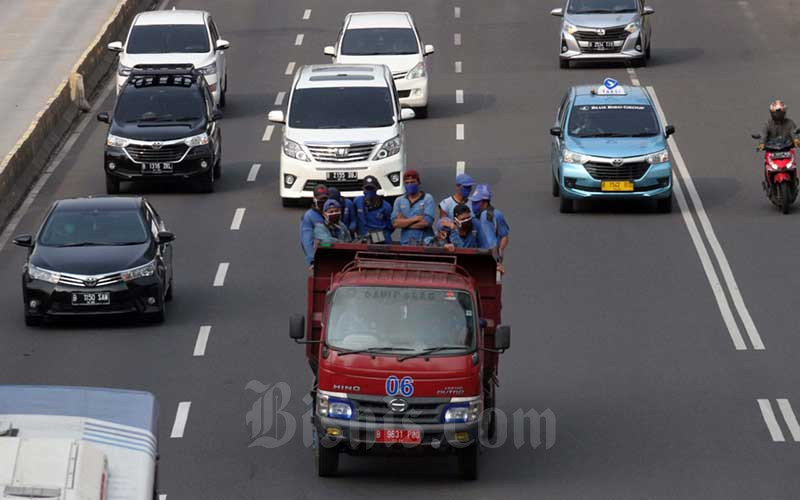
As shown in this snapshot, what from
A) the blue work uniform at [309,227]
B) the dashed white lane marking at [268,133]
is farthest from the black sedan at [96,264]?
the dashed white lane marking at [268,133]

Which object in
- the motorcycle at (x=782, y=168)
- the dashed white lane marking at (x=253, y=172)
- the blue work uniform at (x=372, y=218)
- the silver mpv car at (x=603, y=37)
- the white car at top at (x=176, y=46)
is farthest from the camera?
the silver mpv car at (x=603, y=37)

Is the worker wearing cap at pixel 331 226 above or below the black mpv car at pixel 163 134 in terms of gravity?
above

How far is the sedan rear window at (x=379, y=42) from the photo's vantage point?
4056 cm

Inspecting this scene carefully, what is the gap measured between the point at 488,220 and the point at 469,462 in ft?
12.3

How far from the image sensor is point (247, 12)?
176ft

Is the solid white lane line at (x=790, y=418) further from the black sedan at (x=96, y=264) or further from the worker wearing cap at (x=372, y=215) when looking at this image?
the black sedan at (x=96, y=264)

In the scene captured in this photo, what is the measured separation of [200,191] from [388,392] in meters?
17.2

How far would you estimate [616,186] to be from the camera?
31328mm

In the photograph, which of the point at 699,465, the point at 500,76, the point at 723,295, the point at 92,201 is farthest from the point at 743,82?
the point at 699,465

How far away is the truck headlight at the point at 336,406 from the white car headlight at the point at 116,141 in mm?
16528

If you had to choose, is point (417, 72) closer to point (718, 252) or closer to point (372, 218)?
point (718, 252)

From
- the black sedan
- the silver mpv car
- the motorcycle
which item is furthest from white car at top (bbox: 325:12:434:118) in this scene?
the black sedan

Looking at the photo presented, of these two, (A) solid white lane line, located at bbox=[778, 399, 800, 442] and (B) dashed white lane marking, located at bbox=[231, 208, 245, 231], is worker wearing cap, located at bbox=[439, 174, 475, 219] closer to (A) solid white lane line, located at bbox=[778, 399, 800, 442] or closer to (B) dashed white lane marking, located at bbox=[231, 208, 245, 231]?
(A) solid white lane line, located at bbox=[778, 399, 800, 442]

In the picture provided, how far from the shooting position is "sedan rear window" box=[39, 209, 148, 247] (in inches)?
997
